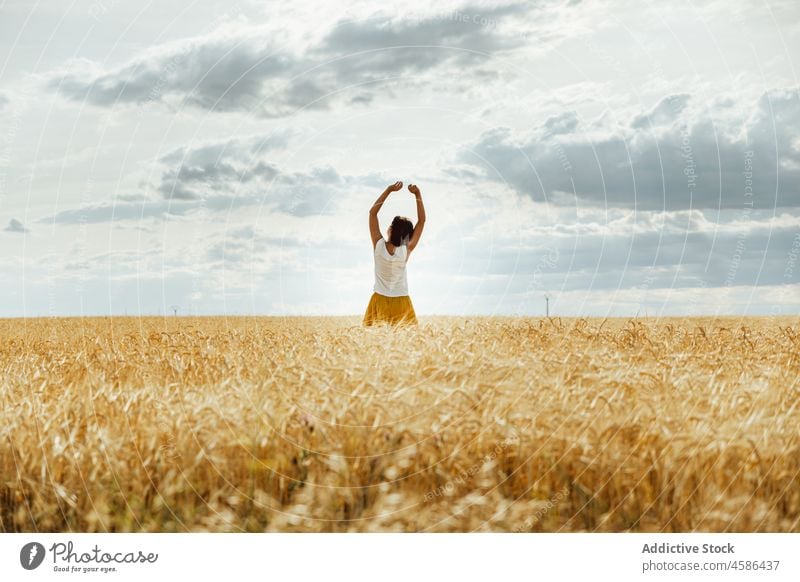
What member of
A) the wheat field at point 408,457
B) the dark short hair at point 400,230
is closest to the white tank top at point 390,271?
the dark short hair at point 400,230

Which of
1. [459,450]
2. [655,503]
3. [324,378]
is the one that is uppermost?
[324,378]

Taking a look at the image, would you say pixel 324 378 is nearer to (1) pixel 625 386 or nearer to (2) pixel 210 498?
(2) pixel 210 498

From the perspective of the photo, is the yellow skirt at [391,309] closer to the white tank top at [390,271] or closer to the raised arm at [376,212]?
Answer: the white tank top at [390,271]

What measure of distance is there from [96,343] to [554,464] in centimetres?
758

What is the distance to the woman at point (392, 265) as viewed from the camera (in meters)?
9.97

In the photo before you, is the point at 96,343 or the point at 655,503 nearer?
the point at 655,503

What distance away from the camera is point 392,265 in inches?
404

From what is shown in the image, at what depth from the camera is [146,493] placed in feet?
14.1

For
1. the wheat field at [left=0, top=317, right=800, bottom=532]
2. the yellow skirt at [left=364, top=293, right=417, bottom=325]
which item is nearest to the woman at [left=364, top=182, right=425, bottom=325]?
the yellow skirt at [left=364, top=293, right=417, bottom=325]

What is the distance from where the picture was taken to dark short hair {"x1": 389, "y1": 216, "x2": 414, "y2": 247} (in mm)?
9969

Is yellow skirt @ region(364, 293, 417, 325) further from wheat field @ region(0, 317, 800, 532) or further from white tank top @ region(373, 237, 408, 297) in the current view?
wheat field @ region(0, 317, 800, 532)

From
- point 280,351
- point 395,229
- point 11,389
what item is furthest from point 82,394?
point 395,229

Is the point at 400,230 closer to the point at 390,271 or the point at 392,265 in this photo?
the point at 392,265

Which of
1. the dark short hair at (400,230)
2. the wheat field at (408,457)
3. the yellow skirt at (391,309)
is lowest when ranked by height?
the wheat field at (408,457)
